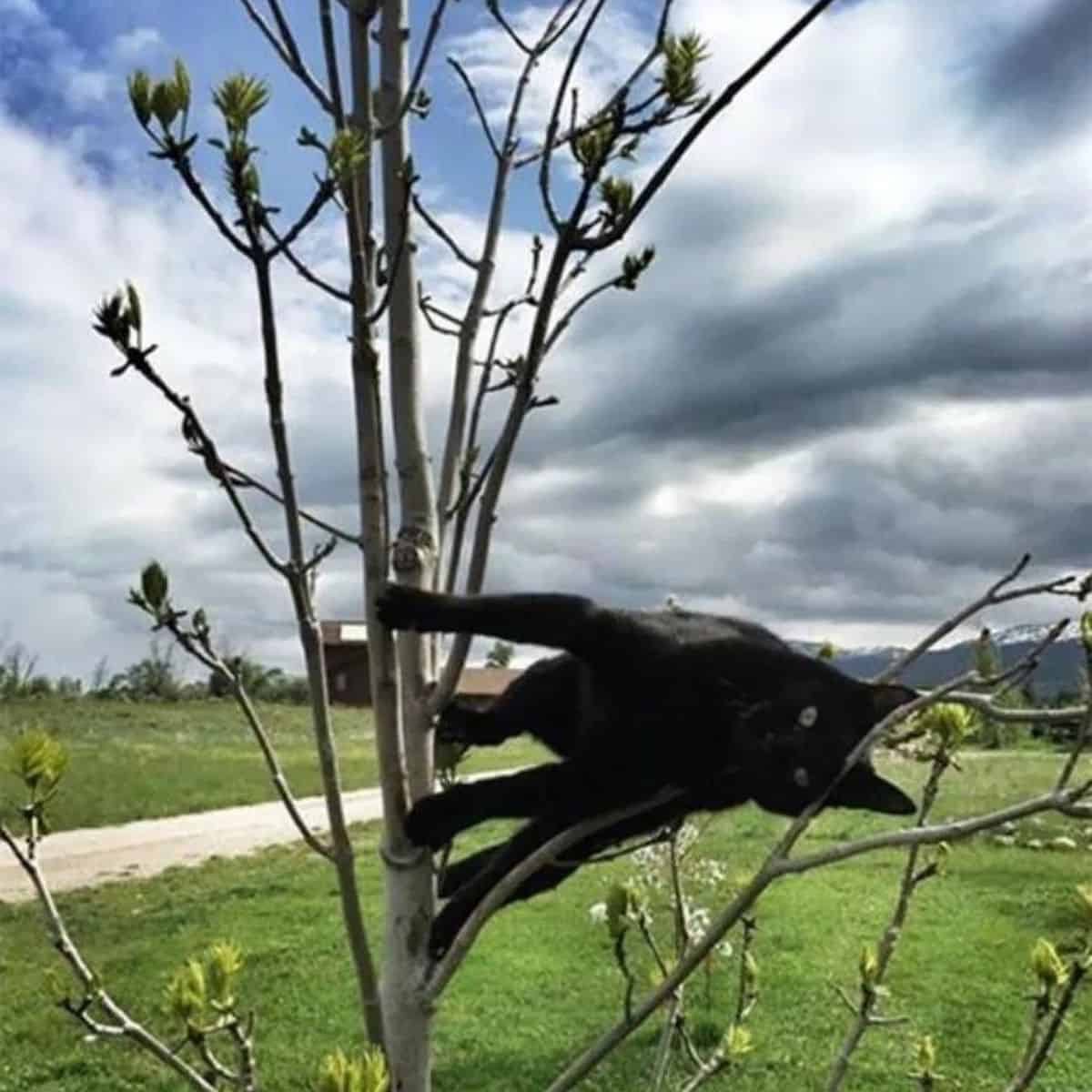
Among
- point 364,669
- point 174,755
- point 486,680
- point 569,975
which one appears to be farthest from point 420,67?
point 174,755

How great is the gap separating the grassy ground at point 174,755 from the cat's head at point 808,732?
43.0ft

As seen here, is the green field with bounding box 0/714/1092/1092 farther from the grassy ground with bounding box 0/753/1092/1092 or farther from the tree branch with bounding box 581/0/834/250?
the tree branch with bounding box 581/0/834/250

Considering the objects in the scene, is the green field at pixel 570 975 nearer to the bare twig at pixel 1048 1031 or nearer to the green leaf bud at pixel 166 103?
the bare twig at pixel 1048 1031

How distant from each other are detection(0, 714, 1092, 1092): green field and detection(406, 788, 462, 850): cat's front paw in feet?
17.9

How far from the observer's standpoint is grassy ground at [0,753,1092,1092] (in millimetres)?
8547

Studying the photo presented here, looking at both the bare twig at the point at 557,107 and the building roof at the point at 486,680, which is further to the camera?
the building roof at the point at 486,680

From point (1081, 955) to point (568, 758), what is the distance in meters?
0.76

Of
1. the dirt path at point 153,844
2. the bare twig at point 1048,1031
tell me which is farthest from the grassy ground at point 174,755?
the bare twig at point 1048,1031

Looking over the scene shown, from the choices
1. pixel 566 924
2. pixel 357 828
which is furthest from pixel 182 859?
pixel 566 924

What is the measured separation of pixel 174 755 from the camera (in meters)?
22.5

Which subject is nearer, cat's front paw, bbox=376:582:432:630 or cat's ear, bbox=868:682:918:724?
cat's front paw, bbox=376:582:432:630

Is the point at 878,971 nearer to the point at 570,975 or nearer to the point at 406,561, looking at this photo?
the point at 406,561

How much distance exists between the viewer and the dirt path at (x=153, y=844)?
14.2m

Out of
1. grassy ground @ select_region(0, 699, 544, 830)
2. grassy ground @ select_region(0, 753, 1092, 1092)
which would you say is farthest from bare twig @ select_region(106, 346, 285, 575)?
grassy ground @ select_region(0, 699, 544, 830)
